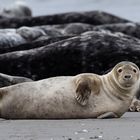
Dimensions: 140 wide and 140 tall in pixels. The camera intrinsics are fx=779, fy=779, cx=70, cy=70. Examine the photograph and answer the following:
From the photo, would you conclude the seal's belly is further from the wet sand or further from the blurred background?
the blurred background

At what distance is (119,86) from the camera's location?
781 centimetres

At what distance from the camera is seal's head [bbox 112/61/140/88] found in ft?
25.1

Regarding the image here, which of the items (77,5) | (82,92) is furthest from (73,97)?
(77,5)

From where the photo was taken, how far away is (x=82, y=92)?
7.52 meters

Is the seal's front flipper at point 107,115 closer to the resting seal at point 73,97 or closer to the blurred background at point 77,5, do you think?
the resting seal at point 73,97

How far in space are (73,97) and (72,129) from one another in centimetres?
133

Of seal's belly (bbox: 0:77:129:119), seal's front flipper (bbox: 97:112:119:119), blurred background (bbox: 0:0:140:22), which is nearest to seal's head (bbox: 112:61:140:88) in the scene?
seal's belly (bbox: 0:77:129:119)

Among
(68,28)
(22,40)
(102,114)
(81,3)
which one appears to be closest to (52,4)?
(81,3)

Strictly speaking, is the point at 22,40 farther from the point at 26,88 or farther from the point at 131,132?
the point at 131,132

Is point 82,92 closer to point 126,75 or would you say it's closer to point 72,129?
point 126,75

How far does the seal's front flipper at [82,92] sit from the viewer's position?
24.7ft

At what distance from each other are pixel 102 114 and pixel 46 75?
10.6 feet

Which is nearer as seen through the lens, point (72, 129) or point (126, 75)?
point (72, 129)

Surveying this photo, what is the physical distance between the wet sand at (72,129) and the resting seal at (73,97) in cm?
24
